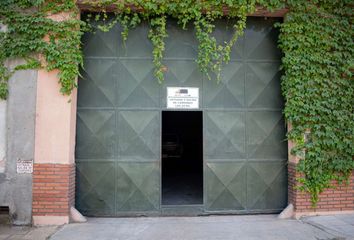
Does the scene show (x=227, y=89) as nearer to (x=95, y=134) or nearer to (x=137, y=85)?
(x=137, y=85)

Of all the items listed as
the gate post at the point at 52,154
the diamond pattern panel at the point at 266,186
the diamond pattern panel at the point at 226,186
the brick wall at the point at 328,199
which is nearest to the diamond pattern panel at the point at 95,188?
the gate post at the point at 52,154

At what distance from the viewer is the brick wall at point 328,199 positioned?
5.85 metres

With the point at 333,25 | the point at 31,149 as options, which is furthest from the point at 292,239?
the point at 31,149

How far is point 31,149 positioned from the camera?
5.51 metres

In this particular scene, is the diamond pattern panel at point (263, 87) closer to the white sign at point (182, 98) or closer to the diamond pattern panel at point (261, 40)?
the diamond pattern panel at point (261, 40)

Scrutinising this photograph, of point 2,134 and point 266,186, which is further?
point 266,186

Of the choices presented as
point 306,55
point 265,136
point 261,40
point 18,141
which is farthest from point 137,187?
point 306,55

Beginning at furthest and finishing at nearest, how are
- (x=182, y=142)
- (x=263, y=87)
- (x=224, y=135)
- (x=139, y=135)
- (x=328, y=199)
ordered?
(x=182, y=142) < (x=263, y=87) < (x=224, y=135) < (x=139, y=135) < (x=328, y=199)

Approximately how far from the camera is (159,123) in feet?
20.2

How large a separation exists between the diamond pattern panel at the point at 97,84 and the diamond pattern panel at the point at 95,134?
0.21 meters

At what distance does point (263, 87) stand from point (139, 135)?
2.85 meters

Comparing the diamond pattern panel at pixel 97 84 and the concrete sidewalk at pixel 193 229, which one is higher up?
the diamond pattern panel at pixel 97 84

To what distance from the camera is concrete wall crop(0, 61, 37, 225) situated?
543 cm

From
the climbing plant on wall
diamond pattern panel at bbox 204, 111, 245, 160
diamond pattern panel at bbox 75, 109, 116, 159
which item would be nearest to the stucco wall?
diamond pattern panel at bbox 75, 109, 116, 159
